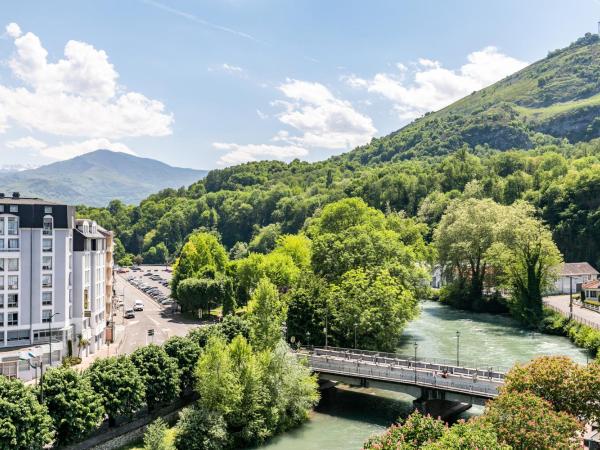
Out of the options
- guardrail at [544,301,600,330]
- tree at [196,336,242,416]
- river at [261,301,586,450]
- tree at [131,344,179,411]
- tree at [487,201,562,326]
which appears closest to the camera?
tree at [196,336,242,416]

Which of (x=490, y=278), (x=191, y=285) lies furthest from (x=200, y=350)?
(x=490, y=278)

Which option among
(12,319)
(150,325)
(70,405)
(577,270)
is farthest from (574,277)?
(70,405)

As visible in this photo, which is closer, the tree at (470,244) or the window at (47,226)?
→ the window at (47,226)

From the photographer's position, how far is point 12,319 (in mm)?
62375

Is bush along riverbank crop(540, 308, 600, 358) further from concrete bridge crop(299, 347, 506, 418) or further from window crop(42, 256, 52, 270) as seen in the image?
window crop(42, 256, 52, 270)

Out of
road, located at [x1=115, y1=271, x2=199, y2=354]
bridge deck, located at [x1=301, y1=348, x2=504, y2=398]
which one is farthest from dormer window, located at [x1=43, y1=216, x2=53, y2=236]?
bridge deck, located at [x1=301, y1=348, x2=504, y2=398]

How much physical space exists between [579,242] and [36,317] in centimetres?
10752

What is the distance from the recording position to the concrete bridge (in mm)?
49763

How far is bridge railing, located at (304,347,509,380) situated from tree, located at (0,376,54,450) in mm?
29297

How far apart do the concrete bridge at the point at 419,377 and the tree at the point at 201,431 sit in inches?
524

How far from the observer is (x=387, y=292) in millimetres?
66438

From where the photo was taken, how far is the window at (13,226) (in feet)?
206

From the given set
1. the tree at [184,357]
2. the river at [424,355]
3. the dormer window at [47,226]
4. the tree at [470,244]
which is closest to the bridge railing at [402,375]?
the river at [424,355]

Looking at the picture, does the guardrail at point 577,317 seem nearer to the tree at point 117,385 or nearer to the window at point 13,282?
the tree at point 117,385
